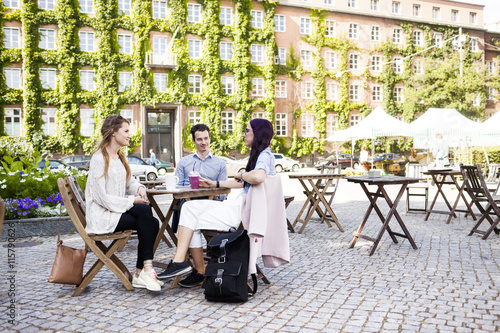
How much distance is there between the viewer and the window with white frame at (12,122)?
29192 millimetres

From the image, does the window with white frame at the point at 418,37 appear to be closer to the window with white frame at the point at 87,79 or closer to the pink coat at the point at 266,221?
the window with white frame at the point at 87,79

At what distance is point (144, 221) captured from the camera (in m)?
4.18

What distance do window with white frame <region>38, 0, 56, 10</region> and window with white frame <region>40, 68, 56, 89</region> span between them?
433 centimetres

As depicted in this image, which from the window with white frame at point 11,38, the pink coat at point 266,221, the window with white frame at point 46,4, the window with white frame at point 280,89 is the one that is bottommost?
the pink coat at point 266,221

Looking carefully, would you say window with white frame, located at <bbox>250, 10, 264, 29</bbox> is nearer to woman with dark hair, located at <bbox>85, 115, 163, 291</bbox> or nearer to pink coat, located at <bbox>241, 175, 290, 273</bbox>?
woman with dark hair, located at <bbox>85, 115, 163, 291</bbox>

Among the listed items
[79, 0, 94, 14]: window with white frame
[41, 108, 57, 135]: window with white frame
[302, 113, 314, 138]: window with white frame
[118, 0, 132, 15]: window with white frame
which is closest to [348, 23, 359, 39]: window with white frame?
[302, 113, 314, 138]: window with white frame

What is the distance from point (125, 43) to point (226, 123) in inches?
381

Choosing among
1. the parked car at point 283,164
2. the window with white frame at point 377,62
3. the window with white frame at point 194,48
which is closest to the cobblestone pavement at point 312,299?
the parked car at point 283,164

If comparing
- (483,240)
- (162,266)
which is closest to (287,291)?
(162,266)

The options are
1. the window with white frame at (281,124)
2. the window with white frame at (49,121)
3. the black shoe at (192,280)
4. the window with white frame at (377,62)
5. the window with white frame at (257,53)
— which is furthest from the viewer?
the window with white frame at (377,62)

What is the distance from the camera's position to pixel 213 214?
419 cm

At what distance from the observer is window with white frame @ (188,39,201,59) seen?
3314cm

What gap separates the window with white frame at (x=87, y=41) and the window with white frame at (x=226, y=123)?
1092 centimetres

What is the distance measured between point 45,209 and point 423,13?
44036 mm
